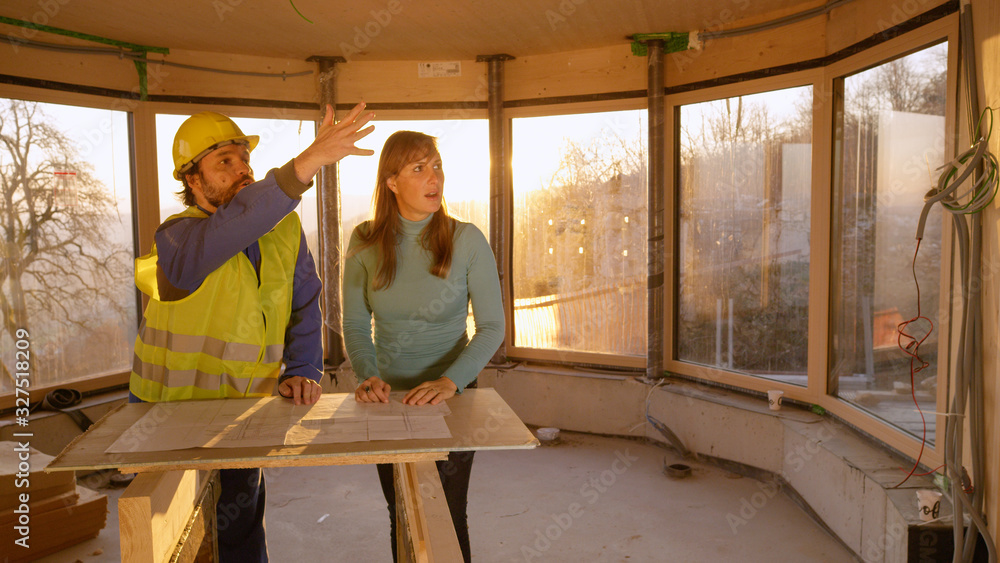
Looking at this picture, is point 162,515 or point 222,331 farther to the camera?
point 222,331

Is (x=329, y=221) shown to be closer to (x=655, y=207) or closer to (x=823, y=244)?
(x=655, y=207)

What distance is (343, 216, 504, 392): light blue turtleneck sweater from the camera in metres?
2.06

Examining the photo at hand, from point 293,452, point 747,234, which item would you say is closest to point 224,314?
point 293,452

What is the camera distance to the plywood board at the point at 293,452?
1310mm

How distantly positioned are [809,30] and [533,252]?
7.39 ft

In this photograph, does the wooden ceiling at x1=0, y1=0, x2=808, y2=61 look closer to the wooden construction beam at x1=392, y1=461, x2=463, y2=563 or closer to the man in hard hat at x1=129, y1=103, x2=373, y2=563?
the man in hard hat at x1=129, y1=103, x2=373, y2=563

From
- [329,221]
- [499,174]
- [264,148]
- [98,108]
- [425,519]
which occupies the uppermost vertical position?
[98,108]

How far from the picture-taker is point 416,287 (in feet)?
6.73

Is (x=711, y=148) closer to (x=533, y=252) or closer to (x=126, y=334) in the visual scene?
(x=533, y=252)

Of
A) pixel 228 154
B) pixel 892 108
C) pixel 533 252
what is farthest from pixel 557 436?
pixel 228 154

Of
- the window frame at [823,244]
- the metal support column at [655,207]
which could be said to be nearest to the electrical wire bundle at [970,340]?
the window frame at [823,244]

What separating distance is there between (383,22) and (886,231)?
9.44 feet

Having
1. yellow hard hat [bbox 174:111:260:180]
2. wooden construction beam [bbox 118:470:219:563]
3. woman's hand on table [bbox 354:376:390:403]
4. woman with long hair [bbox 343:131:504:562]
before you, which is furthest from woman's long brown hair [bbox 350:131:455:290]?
wooden construction beam [bbox 118:470:219:563]

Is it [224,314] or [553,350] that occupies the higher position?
[224,314]
